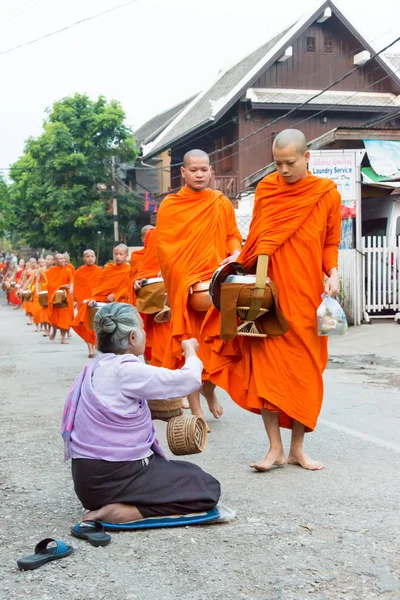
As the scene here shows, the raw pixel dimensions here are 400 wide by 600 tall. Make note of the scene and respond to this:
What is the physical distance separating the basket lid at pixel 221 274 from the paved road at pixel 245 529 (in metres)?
1.06

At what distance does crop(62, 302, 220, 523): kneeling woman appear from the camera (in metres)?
3.92

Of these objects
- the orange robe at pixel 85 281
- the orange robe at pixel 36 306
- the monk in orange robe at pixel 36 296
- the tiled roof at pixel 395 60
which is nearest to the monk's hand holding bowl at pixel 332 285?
the orange robe at pixel 85 281

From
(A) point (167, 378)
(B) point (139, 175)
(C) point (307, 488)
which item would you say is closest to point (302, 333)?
(C) point (307, 488)

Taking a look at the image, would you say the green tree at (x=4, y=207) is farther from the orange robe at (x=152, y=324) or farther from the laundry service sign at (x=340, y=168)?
the orange robe at (x=152, y=324)

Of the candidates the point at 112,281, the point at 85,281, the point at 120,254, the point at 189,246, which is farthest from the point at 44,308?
the point at 189,246

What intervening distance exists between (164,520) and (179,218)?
304 centimetres

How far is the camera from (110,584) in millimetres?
3316

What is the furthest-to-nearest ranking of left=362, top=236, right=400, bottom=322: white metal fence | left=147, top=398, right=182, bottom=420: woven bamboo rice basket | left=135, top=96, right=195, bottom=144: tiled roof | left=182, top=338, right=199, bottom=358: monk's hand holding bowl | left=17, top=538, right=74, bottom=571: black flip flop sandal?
1. left=135, top=96, right=195, bottom=144: tiled roof
2. left=362, top=236, right=400, bottom=322: white metal fence
3. left=147, top=398, right=182, bottom=420: woven bamboo rice basket
4. left=182, top=338, right=199, bottom=358: monk's hand holding bowl
5. left=17, top=538, right=74, bottom=571: black flip flop sandal

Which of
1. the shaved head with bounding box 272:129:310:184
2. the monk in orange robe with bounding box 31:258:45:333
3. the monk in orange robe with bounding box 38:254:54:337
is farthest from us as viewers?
the monk in orange robe with bounding box 31:258:45:333

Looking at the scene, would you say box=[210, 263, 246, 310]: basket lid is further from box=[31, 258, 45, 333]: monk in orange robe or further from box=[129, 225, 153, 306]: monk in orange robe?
box=[31, 258, 45, 333]: monk in orange robe

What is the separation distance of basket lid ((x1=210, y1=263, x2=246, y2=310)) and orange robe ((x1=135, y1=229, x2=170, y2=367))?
2460 millimetres

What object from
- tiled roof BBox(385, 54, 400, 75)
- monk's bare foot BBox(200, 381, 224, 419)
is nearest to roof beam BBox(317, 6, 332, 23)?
tiled roof BBox(385, 54, 400, 75)

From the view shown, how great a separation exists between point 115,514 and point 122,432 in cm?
38

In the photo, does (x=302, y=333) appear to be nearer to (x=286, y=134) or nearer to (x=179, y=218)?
(x=286, y=134)
